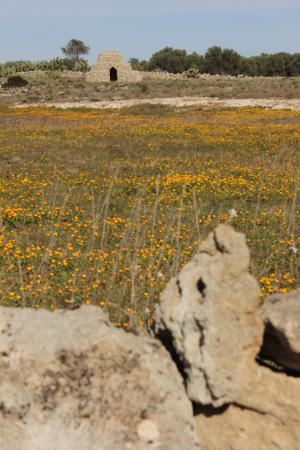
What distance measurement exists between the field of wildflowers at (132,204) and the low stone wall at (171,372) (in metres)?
1.79

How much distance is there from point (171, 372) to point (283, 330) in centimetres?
86

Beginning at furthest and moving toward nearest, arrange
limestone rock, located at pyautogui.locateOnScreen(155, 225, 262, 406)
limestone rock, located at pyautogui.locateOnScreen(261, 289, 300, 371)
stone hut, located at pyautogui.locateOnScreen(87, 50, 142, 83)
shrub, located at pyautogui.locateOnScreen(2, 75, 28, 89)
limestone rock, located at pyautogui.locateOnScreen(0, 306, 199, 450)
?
1. stone hut, located at pyautogui.locateOnScreen(87, 50, 142, 83)
2. shrub, located at pyautogui.locateOnScreen(2, 75, 28, 89)
3. limestone rock, located at pyautogui.locateOnScreen(261, 289, 300, 371)
4. limestone rock, located at pyautogui.locateOnScreen(155, 225, 262, 406)
5. limestone rock, located at pyautogui.locateOnScreen(0, 306, 199, 450)

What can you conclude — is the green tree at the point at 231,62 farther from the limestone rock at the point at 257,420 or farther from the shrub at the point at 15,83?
the limestone rock at the point at 257,420

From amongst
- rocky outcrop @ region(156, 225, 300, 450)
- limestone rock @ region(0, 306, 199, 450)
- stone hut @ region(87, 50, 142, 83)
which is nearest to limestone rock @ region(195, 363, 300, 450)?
rocky outcrop @ region(156, 225, 300, 450)

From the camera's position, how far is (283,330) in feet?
12.0

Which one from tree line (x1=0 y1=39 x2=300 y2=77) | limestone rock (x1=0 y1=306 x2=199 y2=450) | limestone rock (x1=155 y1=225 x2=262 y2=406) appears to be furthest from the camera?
tree line (x1=0 y1=39 x2=300 y2=77)

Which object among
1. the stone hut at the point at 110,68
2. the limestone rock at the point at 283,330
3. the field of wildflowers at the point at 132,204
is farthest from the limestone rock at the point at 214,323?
the stone hut at the point at 110,68

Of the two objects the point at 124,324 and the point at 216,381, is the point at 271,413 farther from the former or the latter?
the point at 124,324

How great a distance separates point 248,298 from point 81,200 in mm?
11078

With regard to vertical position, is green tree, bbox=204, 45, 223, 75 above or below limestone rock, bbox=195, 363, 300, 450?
above

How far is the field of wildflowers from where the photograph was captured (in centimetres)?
763

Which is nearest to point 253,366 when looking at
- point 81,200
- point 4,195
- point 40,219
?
point 40,219

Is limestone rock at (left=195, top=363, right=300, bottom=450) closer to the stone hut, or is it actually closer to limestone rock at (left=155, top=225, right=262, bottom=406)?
limestone rock at (left=155, top=225, right=262, bottom=406)

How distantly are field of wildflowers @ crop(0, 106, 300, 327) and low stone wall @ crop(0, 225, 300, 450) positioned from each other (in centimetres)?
179
